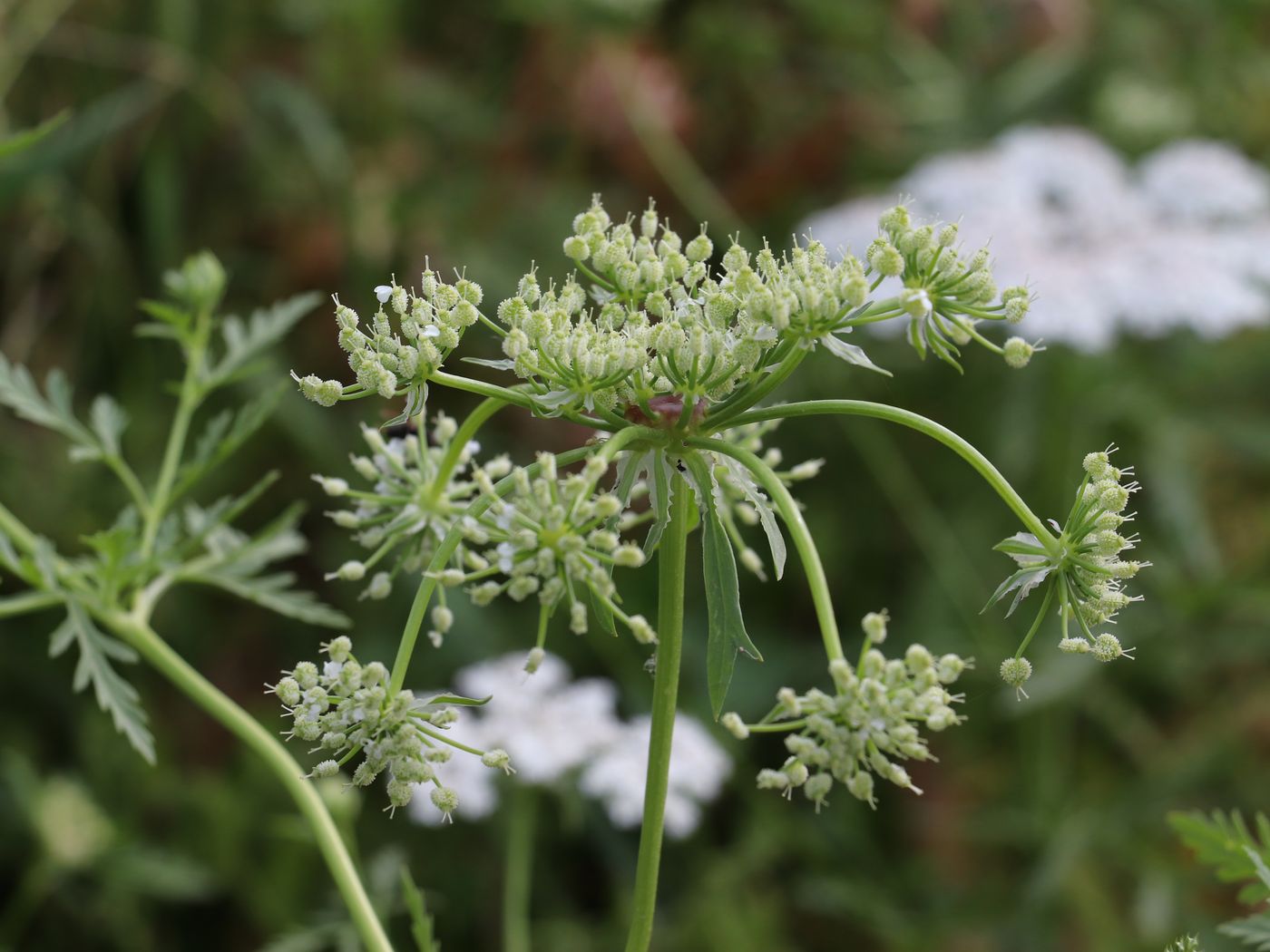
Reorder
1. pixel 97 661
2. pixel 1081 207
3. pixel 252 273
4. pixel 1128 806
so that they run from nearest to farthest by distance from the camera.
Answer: pixel 97 661, pixel 1128 806, pixel 1081 207, pixel 252 273

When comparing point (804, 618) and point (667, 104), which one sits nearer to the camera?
point (804, 618)

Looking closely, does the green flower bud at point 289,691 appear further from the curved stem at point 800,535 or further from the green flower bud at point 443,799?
the curved stem at point 800,535

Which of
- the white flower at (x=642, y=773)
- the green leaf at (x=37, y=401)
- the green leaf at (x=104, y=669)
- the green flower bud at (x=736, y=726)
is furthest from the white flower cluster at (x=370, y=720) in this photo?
the white flower at (x=642, y=773)

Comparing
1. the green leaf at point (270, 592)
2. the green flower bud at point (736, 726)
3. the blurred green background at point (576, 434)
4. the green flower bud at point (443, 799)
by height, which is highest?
the blurred green background at point (576, 434)

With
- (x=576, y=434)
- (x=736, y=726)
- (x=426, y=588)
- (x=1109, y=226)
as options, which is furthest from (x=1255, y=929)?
(x=1109, y=226)

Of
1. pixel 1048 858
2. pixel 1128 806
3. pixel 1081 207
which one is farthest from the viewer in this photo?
pixel 1081 207

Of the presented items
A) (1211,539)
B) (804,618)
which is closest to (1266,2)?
(1211,539)

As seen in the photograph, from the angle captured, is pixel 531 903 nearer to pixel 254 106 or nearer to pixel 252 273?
pixel 252 273

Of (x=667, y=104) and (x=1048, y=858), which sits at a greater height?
(x=667, y=104)
